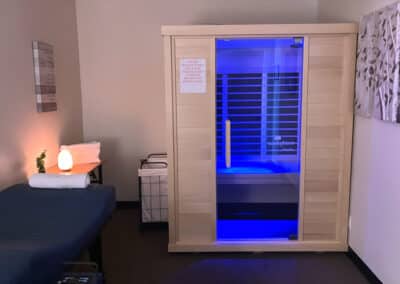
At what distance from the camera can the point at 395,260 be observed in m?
2.15

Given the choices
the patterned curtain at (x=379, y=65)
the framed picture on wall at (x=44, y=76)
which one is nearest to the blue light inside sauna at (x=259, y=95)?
the patterned curtain at (x=379, y=65)

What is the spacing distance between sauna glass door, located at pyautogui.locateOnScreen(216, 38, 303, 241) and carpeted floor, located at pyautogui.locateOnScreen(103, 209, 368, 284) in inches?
9.2

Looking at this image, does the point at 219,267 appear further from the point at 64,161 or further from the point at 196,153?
the point at 64,161

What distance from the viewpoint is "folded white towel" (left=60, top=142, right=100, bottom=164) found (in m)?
3.18

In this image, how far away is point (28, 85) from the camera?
2.75m

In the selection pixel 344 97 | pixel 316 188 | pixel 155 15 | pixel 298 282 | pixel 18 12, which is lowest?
pixel 298 282

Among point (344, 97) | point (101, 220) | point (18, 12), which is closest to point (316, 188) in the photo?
point (344, 97)

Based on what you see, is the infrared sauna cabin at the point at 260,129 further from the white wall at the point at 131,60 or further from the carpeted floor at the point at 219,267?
the white wall at the point at 131,60

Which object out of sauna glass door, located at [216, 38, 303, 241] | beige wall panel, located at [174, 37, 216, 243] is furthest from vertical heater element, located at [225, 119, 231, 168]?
beige wall panel, located at [174, 37, 216, 243]

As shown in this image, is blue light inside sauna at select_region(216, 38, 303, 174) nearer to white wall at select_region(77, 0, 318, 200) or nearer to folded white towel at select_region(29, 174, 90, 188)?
white wall at select_region(77, 0, 318, 200)

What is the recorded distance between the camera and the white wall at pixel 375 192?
84.7 inches

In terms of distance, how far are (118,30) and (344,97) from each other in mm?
2342

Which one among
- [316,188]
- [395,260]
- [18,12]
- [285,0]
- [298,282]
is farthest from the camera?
[285,0]

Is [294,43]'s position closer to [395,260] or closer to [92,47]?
[395,260]
